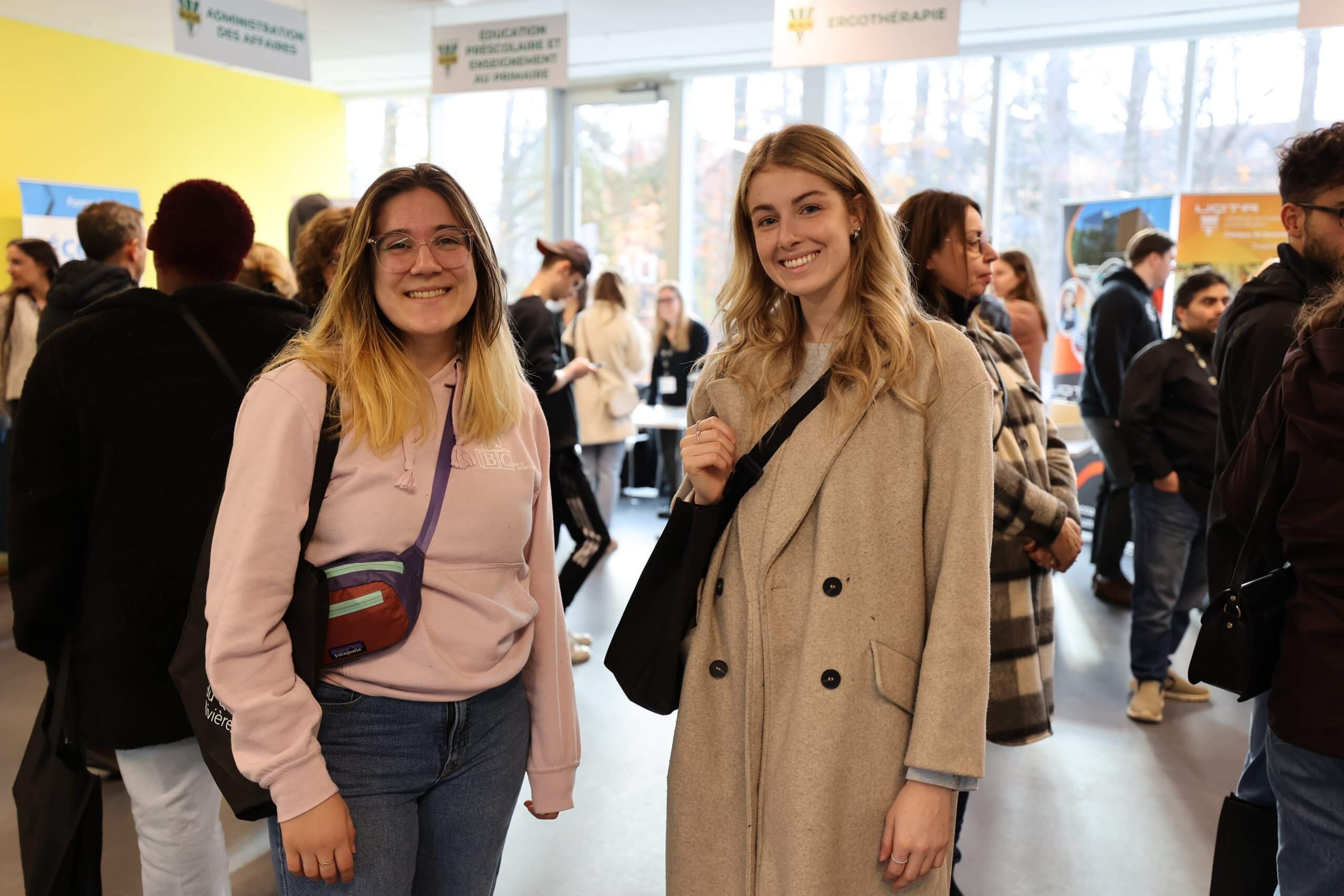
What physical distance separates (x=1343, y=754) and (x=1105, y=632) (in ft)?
13.0

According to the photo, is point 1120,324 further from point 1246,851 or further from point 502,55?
point 502,55

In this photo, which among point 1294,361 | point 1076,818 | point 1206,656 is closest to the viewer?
point 1294,361

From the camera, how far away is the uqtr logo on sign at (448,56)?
23.0 feet

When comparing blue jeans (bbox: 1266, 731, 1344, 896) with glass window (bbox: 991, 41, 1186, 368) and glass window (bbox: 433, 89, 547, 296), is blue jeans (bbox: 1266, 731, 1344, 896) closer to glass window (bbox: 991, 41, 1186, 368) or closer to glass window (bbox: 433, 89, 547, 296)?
glass window (bbox: 991, 41, 1186, 368)

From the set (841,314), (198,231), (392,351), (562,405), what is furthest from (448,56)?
(841,314)

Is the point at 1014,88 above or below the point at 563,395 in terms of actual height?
above

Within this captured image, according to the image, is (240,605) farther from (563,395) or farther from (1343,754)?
(563,395)

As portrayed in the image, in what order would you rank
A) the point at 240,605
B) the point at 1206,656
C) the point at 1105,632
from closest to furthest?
1. the point at 240,605
2. the point at 1206,656
3. the point at 1105,632

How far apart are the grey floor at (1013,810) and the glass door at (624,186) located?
21.7 ft

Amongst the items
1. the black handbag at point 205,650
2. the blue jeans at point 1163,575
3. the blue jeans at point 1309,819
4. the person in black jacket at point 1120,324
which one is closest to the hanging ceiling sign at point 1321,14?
the person in black jacket at point 1120,324

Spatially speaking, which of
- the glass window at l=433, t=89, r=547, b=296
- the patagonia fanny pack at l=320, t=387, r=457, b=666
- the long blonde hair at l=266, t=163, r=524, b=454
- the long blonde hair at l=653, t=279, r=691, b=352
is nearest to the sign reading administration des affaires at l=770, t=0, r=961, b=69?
the long blonde hair at l=653, t=279, r=691, b=352

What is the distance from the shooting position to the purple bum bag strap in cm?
136

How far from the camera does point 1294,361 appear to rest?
154 centimetres

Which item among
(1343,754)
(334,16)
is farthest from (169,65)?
(1343,754)
